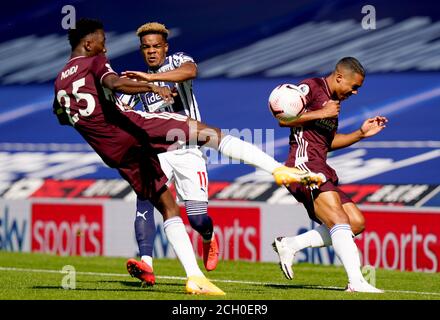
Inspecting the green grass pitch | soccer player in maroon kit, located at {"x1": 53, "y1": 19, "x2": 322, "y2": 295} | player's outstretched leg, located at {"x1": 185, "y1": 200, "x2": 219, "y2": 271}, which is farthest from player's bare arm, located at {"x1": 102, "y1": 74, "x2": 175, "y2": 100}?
player's outstretched leg, located at {"x1": 185, "y1": 200, "x2": 219, "y2": 271}

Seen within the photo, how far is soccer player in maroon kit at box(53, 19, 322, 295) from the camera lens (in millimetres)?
8461

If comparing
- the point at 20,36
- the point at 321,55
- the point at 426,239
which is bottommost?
the point at 426,239

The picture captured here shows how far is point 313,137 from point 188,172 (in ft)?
3.95

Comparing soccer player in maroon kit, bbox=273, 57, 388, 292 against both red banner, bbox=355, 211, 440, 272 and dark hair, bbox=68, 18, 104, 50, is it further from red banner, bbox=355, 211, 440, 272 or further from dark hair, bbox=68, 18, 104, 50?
red banner, bbox=355, 211, 440, 272

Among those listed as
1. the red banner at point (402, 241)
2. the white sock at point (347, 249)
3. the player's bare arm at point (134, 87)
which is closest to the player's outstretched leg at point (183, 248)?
the player's bare arm at point (134, 87)

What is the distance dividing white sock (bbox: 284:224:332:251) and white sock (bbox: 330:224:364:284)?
51 centimetres

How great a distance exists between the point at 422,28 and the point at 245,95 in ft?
11.0

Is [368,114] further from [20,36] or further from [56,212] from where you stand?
[20,36]

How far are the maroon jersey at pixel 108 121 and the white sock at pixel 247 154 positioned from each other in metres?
0.46

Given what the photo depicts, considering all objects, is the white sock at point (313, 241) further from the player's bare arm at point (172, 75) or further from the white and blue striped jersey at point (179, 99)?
the player's bare arm at point (172, 75)
